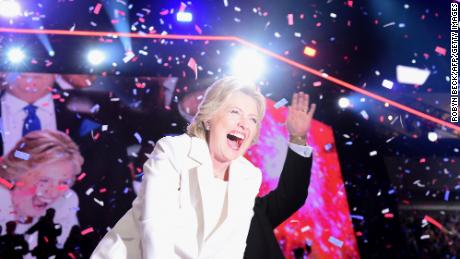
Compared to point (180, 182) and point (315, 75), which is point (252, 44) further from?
point (180, 182)

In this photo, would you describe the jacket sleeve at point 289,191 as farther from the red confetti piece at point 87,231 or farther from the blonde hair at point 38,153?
the blonde hair at point 38,153

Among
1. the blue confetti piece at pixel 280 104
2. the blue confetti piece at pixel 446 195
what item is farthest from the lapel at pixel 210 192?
the blue confetti piece at pixel 446 195

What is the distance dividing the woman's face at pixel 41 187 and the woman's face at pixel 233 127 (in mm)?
2873

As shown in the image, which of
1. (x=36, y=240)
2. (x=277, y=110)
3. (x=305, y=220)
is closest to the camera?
(x=36, y=240)

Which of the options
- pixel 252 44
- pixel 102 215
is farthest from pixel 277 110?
pixel 102 215

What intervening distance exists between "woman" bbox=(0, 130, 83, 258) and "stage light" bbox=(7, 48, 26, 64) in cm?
83

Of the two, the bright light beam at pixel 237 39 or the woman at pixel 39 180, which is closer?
the woman at pixel 39 180

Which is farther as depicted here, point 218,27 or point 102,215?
point 218,27

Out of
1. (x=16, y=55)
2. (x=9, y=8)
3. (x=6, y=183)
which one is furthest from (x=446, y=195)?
(x=9, y=8)

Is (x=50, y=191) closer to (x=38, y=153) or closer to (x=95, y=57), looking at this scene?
(x=38, y=153)

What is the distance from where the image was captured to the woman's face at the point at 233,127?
213cm

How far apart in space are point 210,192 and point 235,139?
1.24 ft

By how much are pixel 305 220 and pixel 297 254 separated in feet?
1.14

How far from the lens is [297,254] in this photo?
178 inches
